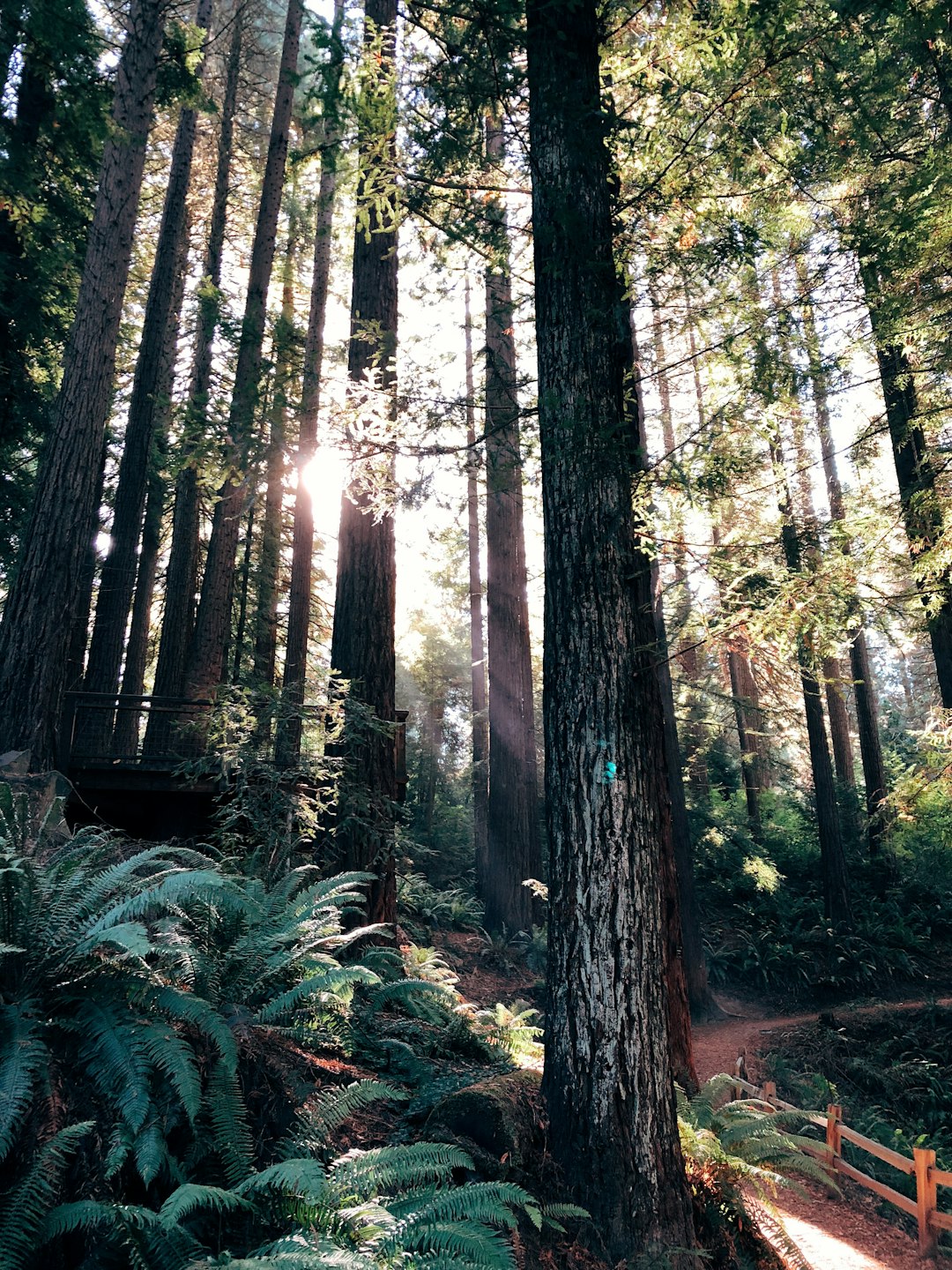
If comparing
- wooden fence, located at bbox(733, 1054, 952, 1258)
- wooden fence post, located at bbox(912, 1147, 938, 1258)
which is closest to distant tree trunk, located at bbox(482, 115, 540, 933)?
wooden fence, located at bbox(733, 1054, 952, 1258)

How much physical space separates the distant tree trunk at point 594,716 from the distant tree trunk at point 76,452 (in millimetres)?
5874

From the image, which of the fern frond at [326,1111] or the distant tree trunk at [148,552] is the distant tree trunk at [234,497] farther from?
the fern frond at [326,1111]

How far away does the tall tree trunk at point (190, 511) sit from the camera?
43.1 feet

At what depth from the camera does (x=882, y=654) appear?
1561 inches

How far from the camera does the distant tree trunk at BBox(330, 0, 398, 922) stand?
273 inches

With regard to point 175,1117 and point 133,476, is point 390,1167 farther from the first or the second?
point 133,476

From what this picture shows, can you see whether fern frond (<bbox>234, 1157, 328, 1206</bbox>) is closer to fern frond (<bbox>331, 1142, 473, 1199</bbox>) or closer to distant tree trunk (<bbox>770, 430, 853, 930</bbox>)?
fern frond (<bbox>331, 1142, 473, 1199</bbox>)

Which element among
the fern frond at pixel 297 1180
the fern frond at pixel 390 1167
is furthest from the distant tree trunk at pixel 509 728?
the fern frond at pixel 297 1180

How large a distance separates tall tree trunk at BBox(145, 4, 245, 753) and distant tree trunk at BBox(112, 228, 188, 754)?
68 cm

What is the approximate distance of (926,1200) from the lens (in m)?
6.75

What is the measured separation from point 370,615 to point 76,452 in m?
3.80

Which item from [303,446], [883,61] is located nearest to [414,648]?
[303,446]

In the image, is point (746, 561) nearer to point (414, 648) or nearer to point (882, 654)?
point (414, 648)

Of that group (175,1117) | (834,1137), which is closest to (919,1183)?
(834,1137)
